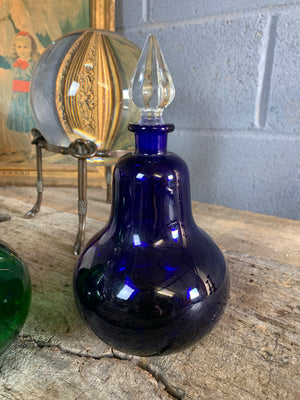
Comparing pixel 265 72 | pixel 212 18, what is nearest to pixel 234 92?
pixel 265 72

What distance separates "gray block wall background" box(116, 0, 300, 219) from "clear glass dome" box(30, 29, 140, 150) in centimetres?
34

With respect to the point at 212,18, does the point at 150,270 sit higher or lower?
lower

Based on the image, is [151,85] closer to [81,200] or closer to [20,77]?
[81,200]

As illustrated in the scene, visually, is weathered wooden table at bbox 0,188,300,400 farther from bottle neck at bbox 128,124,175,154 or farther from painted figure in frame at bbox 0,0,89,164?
painted figure in frame at bbox 0,0,89,164

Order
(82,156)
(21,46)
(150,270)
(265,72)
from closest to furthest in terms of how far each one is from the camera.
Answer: (150,270) < (82,156) < (265,72) < (21,46)

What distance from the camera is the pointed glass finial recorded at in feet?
1.13

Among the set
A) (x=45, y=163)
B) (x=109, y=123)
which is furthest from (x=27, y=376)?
(x=45, y=163)

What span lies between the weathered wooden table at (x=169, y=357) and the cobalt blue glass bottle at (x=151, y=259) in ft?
0.10

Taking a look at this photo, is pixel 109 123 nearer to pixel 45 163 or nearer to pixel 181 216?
pixel 181 216

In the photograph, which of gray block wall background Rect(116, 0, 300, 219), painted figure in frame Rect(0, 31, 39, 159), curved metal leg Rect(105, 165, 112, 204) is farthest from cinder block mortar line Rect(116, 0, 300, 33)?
curved metal leg Rect(105, 165, 112, 204)

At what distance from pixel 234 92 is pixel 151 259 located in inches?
27.8

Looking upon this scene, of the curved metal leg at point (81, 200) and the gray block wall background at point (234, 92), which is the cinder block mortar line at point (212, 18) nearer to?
the gray block wall background at point (234, 92)

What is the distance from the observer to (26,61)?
39.3 inches


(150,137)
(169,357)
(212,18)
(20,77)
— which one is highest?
(212,18)
